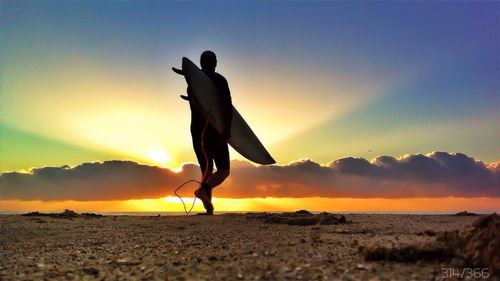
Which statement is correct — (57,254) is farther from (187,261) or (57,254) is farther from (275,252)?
(275,252)

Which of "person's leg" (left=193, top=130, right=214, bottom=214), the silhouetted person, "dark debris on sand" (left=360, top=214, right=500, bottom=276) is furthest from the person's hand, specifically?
"dark debris on sand" (left=360, top=214, right=500, bottom=276)

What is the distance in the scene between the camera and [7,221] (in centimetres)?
927

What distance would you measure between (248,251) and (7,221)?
7.01 m

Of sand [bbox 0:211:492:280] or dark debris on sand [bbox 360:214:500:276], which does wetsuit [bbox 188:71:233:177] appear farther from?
dark debris on sand [bbox 360:214:500:276]

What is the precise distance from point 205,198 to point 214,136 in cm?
137

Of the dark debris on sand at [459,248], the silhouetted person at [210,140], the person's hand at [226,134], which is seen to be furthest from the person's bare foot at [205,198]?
the dark debris on sand at [459,248]

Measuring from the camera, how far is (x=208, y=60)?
10.3 meters

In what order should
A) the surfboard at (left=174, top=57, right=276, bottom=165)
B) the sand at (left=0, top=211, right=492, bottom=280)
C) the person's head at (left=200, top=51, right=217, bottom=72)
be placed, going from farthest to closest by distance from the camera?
the person's head at (left=200, top=51, right=217, bottom=72) < the surfboard at (left=174, top=57, right=276, bottom=165) < the sand at (left=0, top=211, right=492, bottom=280)

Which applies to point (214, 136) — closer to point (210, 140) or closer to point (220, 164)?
point (210, 140)

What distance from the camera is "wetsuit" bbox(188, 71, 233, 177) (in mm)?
10141

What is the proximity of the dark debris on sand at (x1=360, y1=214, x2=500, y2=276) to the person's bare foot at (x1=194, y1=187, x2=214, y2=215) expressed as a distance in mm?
6736

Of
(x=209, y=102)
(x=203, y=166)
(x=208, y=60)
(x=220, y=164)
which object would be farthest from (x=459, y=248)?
(x=208, y=60)

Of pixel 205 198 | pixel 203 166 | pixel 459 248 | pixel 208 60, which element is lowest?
pixel 459 248

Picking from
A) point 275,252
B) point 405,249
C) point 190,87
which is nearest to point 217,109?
point 190,87
